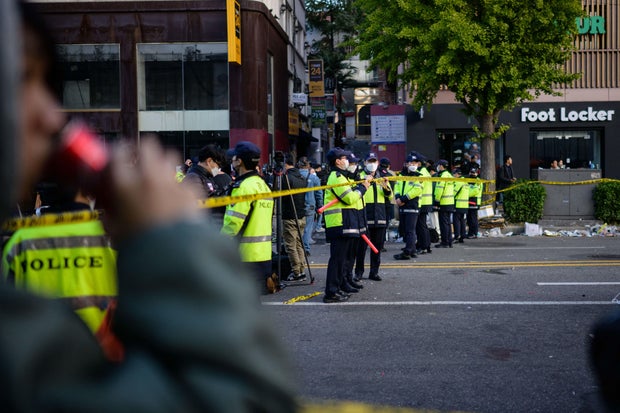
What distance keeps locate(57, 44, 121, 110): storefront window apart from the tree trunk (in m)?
12.5

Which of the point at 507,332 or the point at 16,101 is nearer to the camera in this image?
the point at 16,101


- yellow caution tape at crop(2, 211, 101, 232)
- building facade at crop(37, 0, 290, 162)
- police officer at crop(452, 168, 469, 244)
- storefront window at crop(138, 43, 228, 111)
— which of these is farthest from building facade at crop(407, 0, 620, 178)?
yellow caution tape at crop(2, 211, 101, 232)

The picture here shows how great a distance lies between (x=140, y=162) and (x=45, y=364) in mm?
264

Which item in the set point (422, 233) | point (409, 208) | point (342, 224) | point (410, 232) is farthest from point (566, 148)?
point (342, 224)

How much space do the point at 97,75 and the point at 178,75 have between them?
2768 mm

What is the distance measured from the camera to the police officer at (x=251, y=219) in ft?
24.7

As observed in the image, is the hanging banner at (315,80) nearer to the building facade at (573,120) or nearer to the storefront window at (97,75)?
the building facade at (573,120)

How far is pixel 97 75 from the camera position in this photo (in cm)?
2725

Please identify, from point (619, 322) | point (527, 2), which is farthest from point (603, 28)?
point (619, 322)

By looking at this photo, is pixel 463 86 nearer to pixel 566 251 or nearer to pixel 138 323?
pixel 566 251

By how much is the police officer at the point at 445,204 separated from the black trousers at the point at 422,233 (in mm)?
1423

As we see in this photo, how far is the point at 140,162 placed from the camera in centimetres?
92

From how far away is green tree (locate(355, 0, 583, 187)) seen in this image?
22031 mm

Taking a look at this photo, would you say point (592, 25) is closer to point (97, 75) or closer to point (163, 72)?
point (163, 72)
